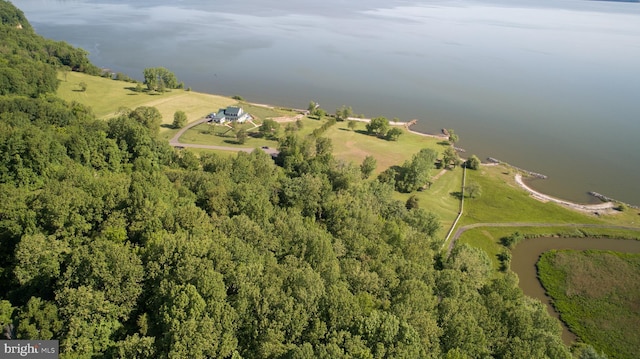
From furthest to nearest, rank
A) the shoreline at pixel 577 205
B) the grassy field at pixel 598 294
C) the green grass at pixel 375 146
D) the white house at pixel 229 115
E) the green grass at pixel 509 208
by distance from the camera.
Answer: the white house at pixel 229 115
the green grass at pixel 375 146
the shoreline at pixel 577 205
the green grass at pixel 509 208
the grassy field at pixel 598 294

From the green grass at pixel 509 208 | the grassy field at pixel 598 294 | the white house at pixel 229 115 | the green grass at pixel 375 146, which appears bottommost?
the grassy field at pixel 598 294

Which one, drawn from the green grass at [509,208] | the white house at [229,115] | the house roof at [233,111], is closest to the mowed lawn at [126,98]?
the white house at [229,115]

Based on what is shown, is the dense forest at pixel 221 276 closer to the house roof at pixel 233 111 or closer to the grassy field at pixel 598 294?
the grassy field at pixel 598 294

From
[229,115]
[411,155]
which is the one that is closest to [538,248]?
[411,155]

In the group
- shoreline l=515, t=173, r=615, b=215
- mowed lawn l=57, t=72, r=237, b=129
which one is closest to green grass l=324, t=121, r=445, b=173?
shoreline l=515, t=173, r=615, b=215

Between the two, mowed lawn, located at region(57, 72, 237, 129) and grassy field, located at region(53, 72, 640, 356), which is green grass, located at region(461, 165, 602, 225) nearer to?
grassy field, located at region(53, 72, 640, 356)

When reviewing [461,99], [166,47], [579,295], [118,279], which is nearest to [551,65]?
[461,99]
